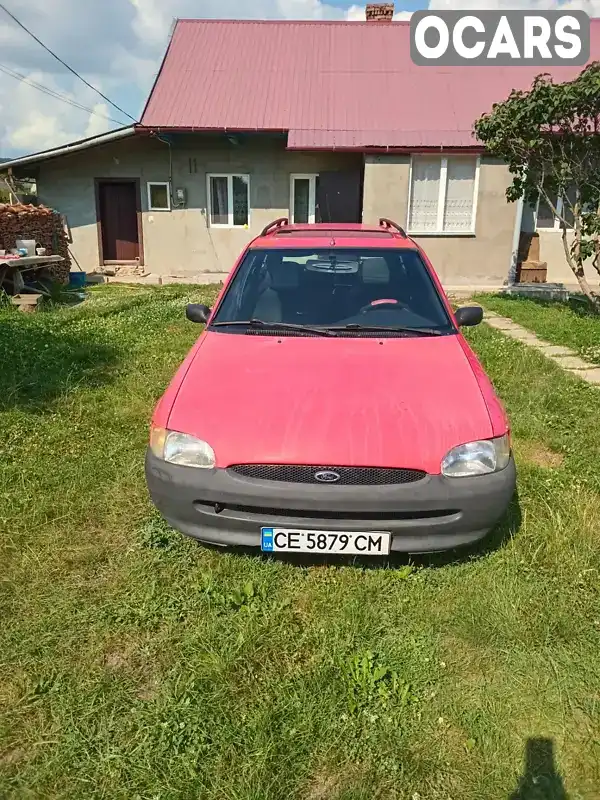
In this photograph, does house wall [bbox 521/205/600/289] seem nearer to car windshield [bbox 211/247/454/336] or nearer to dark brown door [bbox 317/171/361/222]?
dark brown door [bbox 317/171/361/222]

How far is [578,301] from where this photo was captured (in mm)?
10867

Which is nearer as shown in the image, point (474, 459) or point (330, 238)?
point (474, 459)

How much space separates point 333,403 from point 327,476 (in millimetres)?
390

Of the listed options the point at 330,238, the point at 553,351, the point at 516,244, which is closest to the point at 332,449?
the point at 330,238

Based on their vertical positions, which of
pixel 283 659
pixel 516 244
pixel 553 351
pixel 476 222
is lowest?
pixel 283 659

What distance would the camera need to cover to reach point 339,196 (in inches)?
553

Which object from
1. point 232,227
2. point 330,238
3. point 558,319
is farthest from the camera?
point 232,227

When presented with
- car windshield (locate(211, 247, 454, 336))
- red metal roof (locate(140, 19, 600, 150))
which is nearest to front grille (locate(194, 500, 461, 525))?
car windshield (locate(211, 247, 454, 336))

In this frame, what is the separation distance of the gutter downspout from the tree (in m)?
3.85

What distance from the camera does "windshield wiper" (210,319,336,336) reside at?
11.5ft

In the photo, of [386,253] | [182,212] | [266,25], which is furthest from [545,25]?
[386,253]

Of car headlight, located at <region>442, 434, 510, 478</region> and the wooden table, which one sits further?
the wooden table

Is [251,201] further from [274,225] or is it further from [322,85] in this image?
[274,225]

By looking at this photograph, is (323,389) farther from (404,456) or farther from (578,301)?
(578,301)
